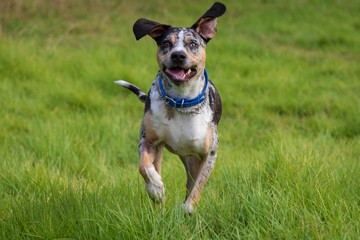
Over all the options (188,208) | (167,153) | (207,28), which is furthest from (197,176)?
(167,153)

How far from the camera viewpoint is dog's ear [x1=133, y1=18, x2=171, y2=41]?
2.99 m

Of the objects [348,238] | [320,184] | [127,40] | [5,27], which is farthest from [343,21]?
[348,238]

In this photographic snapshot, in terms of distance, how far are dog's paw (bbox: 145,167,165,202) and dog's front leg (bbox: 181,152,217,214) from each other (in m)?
0.21

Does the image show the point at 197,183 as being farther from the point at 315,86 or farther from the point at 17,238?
the point at 315,86

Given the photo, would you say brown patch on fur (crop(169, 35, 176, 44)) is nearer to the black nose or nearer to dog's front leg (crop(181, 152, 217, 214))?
the black nose

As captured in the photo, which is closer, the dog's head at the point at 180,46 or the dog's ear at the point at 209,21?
the dog's head at the point at 180,46

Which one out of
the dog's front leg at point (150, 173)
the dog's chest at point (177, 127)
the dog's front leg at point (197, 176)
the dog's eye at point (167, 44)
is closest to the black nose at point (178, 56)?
the dog's eye at point (167, 44)

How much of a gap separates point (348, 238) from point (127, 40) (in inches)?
294

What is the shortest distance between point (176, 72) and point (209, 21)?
0.51 metres

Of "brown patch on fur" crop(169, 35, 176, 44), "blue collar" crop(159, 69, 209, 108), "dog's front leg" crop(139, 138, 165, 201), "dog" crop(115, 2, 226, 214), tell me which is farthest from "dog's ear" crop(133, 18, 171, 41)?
"dog's front leg" crop(139, 138, 165, 201)

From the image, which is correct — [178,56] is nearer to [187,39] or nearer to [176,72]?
[176,72]

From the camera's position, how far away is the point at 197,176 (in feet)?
10.8

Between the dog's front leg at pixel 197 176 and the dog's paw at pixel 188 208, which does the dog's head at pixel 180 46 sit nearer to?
the dog's front leg at pixel 197 176

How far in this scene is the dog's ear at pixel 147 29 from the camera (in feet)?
9.82
